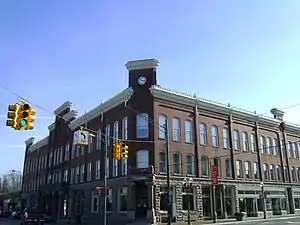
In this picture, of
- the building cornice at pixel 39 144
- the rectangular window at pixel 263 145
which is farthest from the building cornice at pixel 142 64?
the building cornice at pixel 39 144

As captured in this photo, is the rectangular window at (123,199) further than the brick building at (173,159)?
Yes

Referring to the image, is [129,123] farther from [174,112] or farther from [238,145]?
[238,145]

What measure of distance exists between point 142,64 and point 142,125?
6.74 m

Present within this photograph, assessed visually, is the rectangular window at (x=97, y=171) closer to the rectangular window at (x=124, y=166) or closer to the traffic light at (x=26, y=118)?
the rectangular window at (x=124, y=166)

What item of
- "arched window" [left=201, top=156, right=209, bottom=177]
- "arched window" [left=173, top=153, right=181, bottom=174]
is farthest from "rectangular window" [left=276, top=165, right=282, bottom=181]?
"arched window" [left=173, top=153, right=181, bottom=174]

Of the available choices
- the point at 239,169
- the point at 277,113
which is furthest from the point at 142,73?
the point at 277,113

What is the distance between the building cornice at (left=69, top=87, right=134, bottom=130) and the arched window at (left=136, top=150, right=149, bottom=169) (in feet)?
20.8

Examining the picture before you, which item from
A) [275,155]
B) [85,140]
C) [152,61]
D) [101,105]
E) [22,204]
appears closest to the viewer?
[85,140]

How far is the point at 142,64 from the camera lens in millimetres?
39062

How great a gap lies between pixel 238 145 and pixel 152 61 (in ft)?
56.4

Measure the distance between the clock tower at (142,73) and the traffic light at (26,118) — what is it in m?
24.5

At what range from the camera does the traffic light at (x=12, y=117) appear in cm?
1430

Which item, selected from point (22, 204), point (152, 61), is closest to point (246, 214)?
point (152, 61)

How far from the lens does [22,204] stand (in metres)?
77.8
